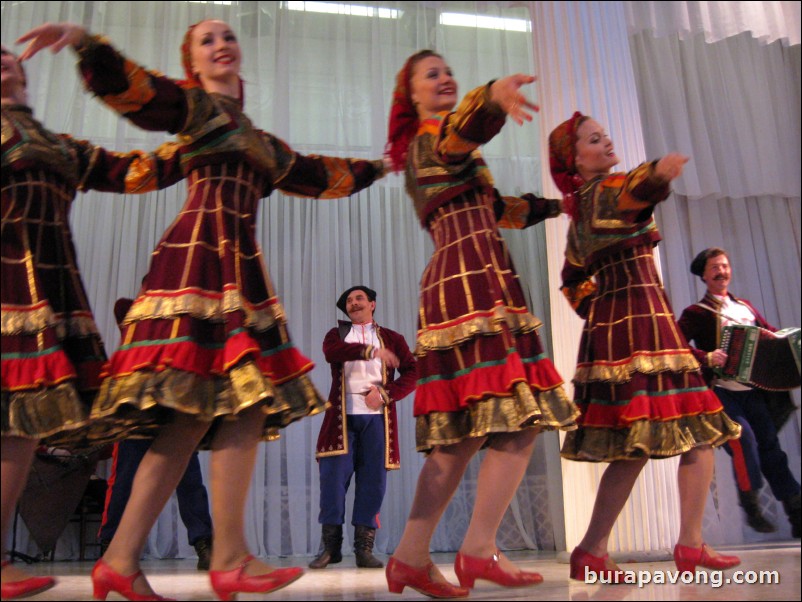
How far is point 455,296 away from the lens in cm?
215

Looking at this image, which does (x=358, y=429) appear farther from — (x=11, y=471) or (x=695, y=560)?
(x=11, y=471)

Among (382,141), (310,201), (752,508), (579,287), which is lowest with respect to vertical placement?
(752,508)

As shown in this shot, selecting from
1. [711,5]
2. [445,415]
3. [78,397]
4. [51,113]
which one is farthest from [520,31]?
[78,397]

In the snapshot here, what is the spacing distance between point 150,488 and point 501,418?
89cm

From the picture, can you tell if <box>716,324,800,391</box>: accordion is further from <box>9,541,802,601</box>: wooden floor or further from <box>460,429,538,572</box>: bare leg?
<box>460,429,538,572</box>: bare leg

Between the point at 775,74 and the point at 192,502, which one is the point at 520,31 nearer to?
the point at 775,74

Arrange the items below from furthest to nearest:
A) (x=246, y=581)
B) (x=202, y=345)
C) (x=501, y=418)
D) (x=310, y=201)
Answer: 1. (x=310, y=201)
2. (x=501, y=418)
3. (x=202, y=345)
4. (x=246, y=581)

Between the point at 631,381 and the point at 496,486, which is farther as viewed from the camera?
the point at 631,381

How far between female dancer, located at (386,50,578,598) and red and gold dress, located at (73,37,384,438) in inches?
15.8

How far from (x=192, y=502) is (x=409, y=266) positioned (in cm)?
230

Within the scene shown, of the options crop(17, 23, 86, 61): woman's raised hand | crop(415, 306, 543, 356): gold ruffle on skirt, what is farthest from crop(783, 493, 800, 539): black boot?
crop(17, 23, 86, 61): woman's raised hand

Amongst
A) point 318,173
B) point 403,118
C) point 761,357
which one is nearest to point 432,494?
point 318,173

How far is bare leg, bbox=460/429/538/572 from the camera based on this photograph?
2.01 m

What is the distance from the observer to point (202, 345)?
185 centimetres
